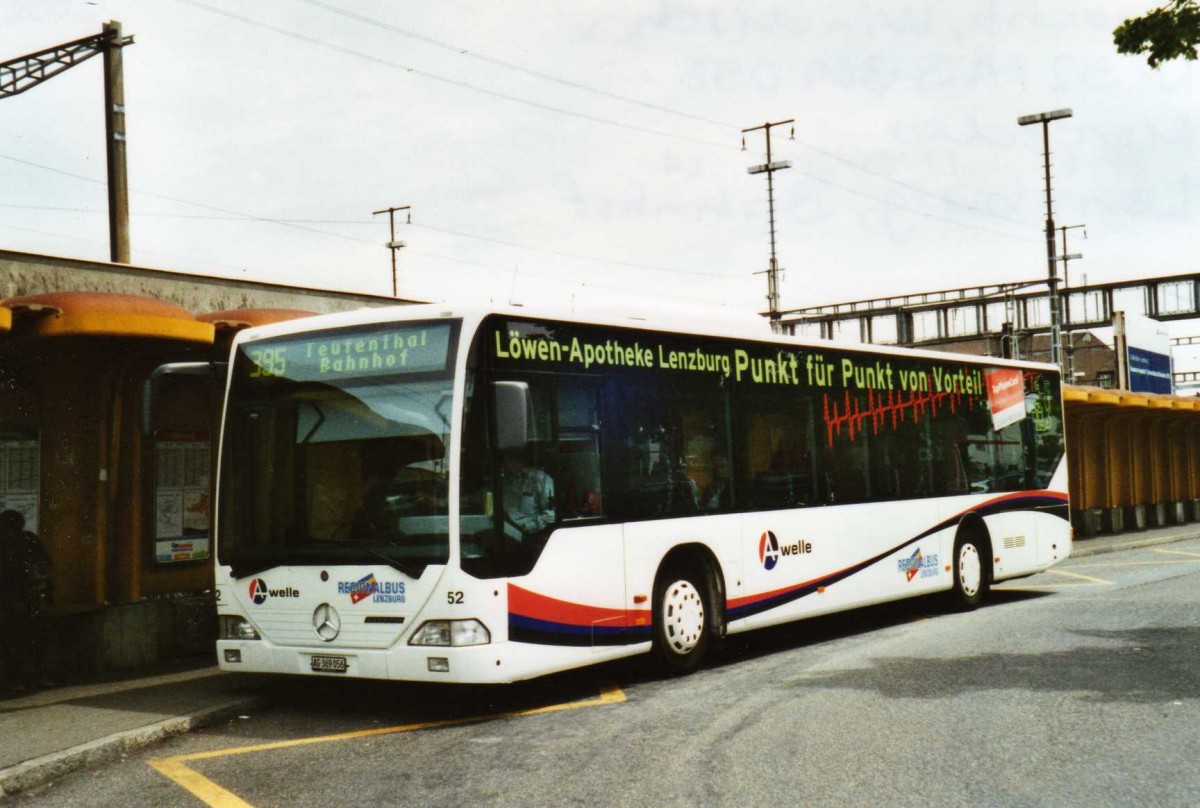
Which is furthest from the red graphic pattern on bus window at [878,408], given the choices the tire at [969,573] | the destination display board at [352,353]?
the destination display board at [352,353]

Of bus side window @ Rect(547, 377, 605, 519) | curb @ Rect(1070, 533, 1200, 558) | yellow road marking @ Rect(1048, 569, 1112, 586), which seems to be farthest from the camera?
curb @ Rect(1070, 533, 1200, 558)

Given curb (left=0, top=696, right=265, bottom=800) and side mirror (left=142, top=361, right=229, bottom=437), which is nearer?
curb (left=0, top=696, right=265, bottom=800)

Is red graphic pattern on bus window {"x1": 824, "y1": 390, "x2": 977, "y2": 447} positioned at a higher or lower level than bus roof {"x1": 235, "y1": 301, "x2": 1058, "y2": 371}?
lower

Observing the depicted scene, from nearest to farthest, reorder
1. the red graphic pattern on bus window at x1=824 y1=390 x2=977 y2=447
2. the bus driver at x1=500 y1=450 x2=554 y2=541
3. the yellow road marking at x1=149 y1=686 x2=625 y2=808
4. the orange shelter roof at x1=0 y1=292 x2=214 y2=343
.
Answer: the yellow road marking at x1=149 y1=686 x2=625 y2=808 → the bus driver at x1=500 y1=450 x2=554 y2=541 → the orange shelter roof at x1=0 y1=292 x2=214 y2=343 → the red graphic pattern on bus window at x1=824 y1=390 x2=977 y2=447

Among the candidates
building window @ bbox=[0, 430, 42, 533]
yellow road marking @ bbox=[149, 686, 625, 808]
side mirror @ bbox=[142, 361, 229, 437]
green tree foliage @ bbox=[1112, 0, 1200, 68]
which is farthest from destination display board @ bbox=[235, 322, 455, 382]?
green tree foliage @ bbox=[1112, 0, 1200, 68]

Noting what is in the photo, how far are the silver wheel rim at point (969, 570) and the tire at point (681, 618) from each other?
5188 millimetres

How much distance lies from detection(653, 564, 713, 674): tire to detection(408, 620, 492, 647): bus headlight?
2.12 meters

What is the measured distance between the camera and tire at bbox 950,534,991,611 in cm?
1472

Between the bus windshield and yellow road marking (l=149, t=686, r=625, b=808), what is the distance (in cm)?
112

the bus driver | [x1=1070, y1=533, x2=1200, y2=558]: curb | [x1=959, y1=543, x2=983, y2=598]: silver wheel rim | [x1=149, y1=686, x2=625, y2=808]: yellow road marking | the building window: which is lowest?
[x1=1070, y1=533, x2=1200, y2=558]: curb

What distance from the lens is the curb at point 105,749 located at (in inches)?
279

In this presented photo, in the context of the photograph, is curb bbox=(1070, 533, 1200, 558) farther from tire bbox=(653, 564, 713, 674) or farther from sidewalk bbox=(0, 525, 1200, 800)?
sidewalk bbox=(0, 525, 1200, 800)

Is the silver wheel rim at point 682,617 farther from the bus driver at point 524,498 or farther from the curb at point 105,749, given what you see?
the curb at point 105,749

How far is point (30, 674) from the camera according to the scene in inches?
420
